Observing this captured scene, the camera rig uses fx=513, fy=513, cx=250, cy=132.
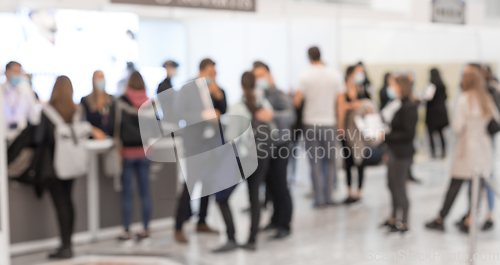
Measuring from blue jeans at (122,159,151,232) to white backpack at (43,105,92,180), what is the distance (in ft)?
1.27

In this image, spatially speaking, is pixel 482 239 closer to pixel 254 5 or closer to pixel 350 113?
pixel 350 113

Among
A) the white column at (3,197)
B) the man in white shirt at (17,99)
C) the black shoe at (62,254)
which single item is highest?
the man in white shirt at (17,99)

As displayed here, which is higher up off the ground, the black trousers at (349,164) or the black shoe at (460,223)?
the black trousers at (349,164)

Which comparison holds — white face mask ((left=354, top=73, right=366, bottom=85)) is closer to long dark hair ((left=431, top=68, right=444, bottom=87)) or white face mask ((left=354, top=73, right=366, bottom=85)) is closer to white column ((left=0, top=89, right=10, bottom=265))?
long dark hair ((left=431, top=68, right=444, bottom=87))

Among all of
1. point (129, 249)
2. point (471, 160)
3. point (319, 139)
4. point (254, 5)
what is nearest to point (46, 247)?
point (129, 249)

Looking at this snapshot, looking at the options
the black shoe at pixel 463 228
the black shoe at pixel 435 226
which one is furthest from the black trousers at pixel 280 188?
the black shoe at pixel 463 228

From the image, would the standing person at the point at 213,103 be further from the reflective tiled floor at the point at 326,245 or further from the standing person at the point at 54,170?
the standing person at the point at 54,170

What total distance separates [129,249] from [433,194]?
364cm

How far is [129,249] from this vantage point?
13.1 feet

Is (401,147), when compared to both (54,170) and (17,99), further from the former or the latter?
(17,99)

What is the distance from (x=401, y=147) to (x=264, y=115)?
1223mm

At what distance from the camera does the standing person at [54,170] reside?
11.9ft

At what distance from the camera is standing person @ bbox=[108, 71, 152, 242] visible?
3.93 metres

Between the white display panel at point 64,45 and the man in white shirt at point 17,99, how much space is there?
5.15 ft
